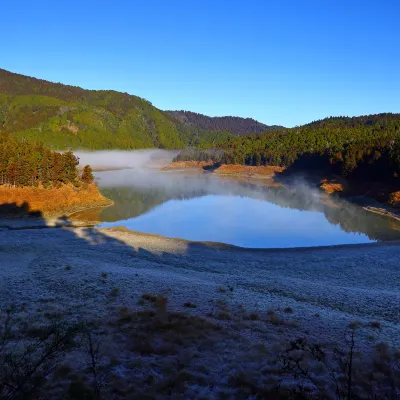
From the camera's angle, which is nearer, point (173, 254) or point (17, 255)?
point (17, 255)

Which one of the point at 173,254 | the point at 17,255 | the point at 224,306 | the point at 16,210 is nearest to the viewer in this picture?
the point at 224,306

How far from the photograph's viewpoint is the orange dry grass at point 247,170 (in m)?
135

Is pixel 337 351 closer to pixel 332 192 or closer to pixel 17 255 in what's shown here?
pixel 17 255

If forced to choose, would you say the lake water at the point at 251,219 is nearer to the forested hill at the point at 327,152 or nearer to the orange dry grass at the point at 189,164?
the forested hill at the point at 327,152

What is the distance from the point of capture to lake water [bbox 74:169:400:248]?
4091 centimetres

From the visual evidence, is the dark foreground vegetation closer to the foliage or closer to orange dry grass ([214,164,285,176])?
the foliage

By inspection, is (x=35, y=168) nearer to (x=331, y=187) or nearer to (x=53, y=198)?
(x=53, y=198)

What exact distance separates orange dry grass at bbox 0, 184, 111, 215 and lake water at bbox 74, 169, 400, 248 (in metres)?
3.29

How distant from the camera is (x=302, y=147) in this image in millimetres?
146500

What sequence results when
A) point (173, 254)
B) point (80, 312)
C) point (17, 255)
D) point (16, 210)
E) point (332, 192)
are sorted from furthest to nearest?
point (332, 192) → point (16, 210) → point (173, 254) → point (17, 255) → point (80, 312)

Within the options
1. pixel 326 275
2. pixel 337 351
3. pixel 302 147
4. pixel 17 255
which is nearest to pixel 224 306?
pixel 337 351

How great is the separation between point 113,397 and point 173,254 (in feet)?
69.1

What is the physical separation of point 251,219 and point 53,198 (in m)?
30.4

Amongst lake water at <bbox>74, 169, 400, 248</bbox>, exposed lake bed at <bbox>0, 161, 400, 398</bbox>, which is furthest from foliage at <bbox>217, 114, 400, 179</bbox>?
exposed lake bed at <bbox>0, 161, 400, 398</bbox>
